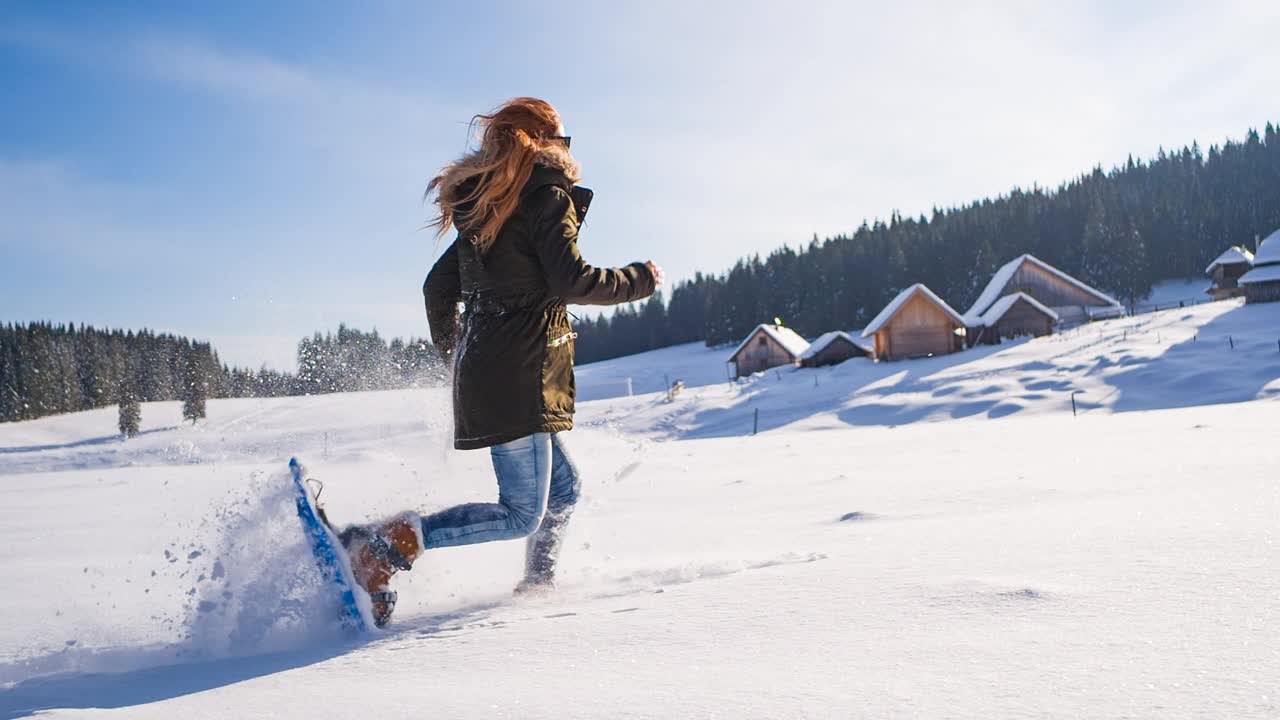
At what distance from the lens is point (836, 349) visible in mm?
41688

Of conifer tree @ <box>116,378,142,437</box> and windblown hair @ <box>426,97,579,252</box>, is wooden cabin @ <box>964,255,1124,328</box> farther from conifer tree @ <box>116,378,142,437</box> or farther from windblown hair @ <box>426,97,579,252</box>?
conifer tree @ <box>116,378,142,437</box>

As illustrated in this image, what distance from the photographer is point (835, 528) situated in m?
3.13

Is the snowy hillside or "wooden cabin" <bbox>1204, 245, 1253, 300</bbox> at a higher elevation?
"wooden cabin" <bbox>1204, 245, 1253, 300</bbox>

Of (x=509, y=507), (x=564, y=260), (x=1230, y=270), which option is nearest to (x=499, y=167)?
(x=564, y=260)

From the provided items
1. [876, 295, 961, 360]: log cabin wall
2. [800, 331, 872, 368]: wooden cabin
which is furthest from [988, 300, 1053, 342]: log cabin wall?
[800, 331, 872, 368]: wooden cabin

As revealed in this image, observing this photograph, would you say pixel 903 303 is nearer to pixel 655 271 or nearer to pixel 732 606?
pixel 655 271

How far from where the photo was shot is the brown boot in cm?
218

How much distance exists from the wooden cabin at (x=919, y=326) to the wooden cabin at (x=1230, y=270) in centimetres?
2758

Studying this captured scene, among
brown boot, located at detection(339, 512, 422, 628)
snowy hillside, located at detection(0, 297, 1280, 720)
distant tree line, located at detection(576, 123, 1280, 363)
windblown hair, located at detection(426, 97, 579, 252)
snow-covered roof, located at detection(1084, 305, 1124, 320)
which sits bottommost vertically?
snowy hillside, located at detection(0, 297, 1280, 720)

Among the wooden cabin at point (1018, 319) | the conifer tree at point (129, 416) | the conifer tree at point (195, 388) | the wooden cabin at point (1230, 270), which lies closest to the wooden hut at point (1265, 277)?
the wooden cabin at point (1018, 319)

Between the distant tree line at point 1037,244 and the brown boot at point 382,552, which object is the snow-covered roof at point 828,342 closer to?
→ the distant tree line at point 1037,244

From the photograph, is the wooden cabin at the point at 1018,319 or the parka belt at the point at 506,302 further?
the wooden cabin at the point at 1018,319

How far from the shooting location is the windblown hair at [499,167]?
7.79ft

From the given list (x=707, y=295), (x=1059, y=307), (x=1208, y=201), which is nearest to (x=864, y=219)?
(x=707, y=295)
